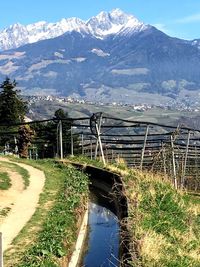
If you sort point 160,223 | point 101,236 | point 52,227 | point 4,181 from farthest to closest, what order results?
point 4,181 → point 101,236 → point 52,227 → point 160,223

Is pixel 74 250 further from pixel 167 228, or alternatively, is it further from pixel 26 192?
pixel 26 192

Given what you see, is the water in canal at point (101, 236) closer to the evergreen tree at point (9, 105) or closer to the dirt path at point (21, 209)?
the dirt path at point (21, 209)

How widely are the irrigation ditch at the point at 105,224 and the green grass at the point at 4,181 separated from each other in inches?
125

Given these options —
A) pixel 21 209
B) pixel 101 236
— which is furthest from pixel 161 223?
pixel 21 209

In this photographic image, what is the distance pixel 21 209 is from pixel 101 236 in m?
2.66

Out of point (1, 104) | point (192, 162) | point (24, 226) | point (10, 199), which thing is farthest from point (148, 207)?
point (1, 104)

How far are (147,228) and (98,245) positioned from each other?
12.0 ft

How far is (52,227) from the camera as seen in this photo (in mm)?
14836

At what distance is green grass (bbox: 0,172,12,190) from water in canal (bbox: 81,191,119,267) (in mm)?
3201

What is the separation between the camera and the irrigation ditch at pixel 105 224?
14428mm

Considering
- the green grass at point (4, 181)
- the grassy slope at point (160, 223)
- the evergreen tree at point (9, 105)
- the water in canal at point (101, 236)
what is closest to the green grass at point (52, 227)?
the water in canal at point (101, 236)

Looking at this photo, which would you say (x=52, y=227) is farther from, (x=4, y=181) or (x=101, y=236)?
(x=4, y=181)

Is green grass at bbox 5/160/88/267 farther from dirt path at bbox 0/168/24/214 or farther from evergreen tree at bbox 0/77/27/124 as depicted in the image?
evergreen tree at bbox 0/77/27/124

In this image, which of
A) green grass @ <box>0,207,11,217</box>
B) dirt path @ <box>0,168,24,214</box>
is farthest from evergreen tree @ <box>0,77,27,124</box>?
green grass @ <box>0,207,11,217</box>
